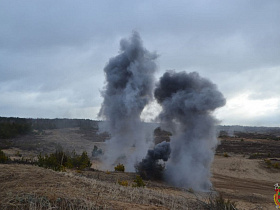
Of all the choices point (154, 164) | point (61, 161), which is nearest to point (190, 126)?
point (154, 164)

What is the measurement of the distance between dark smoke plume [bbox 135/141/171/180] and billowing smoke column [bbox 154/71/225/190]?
2.23ft

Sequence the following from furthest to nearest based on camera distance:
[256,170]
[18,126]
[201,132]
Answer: [18,126]
[256,170]
[201,132]

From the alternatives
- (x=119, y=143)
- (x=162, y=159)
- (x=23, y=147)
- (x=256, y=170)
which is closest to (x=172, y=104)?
(x=162, y=159)

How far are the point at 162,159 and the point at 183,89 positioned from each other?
25.7ft

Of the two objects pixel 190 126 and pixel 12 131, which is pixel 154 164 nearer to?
pixel 190 126

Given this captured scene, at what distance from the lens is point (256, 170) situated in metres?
33.5

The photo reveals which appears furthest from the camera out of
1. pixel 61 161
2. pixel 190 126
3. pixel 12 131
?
pixel 12 131

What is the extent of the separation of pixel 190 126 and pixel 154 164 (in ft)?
17.9

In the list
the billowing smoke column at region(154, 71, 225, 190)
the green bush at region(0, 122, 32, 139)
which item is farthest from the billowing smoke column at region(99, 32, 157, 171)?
the green bush at region(0, 122, 32, 139)

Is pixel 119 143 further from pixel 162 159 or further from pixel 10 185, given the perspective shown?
pixel 10 185

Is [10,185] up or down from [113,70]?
down

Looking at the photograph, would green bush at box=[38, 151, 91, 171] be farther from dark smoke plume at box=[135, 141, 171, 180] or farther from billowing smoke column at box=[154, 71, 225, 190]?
billowing smoke column at box=[154, 71, 225, 190]

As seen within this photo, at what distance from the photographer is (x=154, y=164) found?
26.0m

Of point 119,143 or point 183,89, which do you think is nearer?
point 183,89
